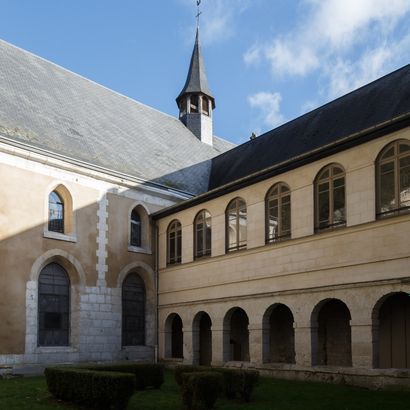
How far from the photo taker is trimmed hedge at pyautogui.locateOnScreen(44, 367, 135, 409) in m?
9.88

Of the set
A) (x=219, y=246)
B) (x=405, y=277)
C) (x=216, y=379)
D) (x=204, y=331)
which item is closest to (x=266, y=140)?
(x=219, y=246)

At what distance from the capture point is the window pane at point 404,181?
1270 cm

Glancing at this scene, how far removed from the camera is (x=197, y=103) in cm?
3025

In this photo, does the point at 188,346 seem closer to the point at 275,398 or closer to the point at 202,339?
the point at 202,339

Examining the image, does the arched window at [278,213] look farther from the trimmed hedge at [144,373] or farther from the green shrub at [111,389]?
the green shrub at [111,389]

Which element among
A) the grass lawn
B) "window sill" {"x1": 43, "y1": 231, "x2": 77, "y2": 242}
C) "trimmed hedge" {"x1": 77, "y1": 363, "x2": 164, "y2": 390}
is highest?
"window sill" {"x1": 43, "y1": 231, "x2": 77, "y2": 242}

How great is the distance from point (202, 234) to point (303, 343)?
5.57 metres

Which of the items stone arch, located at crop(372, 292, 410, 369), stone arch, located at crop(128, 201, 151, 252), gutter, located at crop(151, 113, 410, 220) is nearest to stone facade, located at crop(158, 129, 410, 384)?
gutter, located at crop(151, 113, 410, 220)

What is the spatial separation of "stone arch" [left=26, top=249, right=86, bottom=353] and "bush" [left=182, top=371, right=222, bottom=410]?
8.23m

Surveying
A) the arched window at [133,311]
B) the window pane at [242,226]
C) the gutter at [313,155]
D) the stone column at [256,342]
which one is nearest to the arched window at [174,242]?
the gutter at [313,155]

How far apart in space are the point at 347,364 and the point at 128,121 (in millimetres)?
14016

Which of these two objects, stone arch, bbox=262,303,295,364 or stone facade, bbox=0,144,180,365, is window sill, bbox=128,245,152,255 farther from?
stone arch, bbox=262,303,295,364

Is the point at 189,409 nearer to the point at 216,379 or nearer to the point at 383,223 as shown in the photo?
the point at 216,379

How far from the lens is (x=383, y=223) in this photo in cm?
1300
